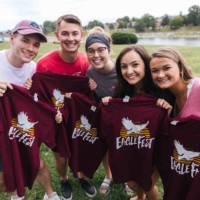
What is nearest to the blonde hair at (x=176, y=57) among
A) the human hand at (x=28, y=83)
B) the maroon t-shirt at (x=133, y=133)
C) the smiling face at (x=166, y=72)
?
the smiling face at (x=166, y=72)

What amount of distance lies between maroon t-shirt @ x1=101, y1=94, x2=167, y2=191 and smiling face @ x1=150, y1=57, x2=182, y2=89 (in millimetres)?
216

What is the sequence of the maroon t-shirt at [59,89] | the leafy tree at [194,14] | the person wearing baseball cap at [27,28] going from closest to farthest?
the person wearing baseball cap at [27,28] → the maroon t-shirt at [59,89] → the leafy tree at [194,14]

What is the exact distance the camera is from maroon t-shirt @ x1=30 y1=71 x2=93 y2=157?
10.2 ft

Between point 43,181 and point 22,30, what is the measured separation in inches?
84.4

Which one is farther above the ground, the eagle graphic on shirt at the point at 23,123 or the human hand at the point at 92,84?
the human hand at the point at 92,84

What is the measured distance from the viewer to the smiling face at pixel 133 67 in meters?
2.74

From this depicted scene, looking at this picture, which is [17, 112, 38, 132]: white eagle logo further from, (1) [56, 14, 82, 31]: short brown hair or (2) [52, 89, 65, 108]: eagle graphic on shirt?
(1) [56, 14, 82, 31]: short brown hair

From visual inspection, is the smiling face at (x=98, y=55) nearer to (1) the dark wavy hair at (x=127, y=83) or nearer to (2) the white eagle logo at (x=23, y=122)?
(1) the dark wavy hair at (x=127, y=83)

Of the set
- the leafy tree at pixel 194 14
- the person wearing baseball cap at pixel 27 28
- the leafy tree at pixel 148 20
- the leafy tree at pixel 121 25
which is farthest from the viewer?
the leafy tree at pixel 121 25

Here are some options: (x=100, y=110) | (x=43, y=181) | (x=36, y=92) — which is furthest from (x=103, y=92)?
(x=43, y=181)

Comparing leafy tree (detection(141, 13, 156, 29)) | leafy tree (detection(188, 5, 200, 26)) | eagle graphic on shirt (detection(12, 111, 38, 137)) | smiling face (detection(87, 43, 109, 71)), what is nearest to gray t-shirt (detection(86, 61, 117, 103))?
smiling face (detection(87, 43, 109, 71))

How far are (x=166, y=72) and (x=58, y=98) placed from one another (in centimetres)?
151

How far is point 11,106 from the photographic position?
282 centimetres

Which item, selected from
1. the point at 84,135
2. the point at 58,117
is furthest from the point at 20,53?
the point at 84,135
